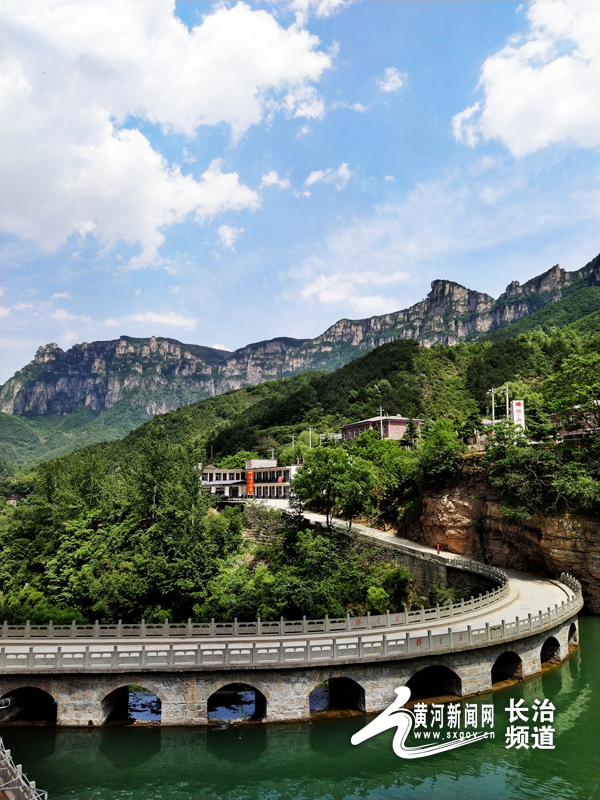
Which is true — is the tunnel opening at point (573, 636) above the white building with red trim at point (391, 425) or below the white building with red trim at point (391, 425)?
below

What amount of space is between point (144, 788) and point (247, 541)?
2880cm

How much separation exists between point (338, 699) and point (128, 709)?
913cm

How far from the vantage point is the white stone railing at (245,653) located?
71.1 ft

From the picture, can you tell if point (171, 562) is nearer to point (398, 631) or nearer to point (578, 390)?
point (398, 631)

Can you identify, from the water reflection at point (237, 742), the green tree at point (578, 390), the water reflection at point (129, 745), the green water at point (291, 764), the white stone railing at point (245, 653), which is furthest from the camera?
the green tree at point (578, 390)

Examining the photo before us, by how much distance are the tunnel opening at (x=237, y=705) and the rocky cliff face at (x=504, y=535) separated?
21.4m

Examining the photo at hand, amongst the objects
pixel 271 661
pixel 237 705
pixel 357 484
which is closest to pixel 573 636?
pixel 357 484

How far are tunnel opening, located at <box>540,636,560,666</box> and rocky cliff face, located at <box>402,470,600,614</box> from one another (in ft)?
26.4

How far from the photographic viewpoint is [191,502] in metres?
42.9

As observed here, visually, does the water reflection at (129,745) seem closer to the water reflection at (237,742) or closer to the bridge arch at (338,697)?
the water reflection at (237,742)

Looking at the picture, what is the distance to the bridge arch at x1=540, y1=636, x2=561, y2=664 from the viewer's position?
27.7 m

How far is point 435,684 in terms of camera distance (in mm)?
24812

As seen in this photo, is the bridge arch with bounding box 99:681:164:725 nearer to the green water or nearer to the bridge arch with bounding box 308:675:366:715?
the green water

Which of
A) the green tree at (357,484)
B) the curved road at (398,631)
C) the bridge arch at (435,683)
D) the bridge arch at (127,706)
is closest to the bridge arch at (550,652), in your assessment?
the curved road at (398,631)
